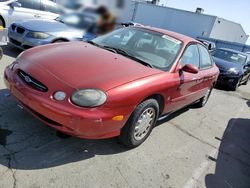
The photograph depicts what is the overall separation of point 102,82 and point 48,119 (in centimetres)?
71

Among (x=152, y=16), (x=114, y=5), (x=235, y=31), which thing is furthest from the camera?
(x=235, y=31)

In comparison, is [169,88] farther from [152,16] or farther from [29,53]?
[152,16]

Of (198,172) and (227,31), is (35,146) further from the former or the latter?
(227,31)

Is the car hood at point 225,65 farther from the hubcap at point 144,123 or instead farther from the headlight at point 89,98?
the headlight at point 89,98

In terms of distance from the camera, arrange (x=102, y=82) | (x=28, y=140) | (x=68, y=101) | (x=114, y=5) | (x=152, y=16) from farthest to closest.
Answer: (x=152, y=16) → (x=114, y=5) → (x=28, y=140) → (x=102, y=82) → (x=68, y=101)

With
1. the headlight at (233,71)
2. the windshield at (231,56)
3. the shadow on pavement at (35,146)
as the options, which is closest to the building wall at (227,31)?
the windshield at (231,56)

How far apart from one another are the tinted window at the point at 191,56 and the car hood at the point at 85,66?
0.77m

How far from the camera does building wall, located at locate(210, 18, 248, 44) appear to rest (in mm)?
35222

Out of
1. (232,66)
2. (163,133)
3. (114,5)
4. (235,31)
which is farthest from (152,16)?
(163,133)

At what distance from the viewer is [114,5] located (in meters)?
13.6

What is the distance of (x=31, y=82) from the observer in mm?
3094

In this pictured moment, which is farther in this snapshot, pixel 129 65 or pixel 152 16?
pixel 152 16

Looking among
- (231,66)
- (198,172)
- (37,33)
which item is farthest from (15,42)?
(231,66)

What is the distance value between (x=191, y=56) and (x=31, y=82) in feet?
8.89
